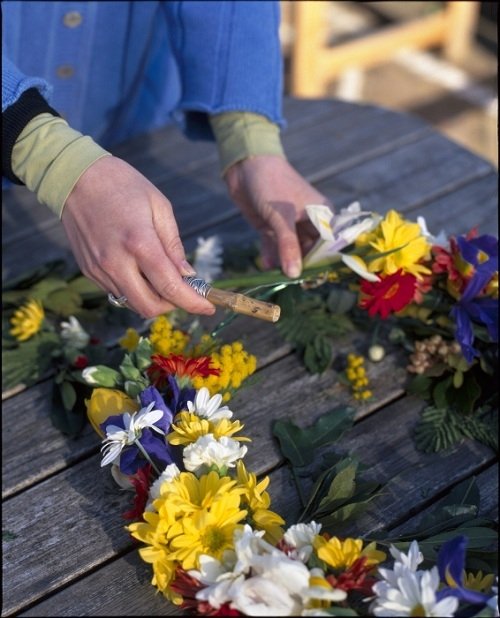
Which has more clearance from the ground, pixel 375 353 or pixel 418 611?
→ pixel 418 611

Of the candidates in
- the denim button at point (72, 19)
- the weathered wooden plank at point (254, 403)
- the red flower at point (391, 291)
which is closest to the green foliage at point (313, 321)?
the weathered wooden plank at point (254, 403)

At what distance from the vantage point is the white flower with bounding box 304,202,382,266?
108 cm

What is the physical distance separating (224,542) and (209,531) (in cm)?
2

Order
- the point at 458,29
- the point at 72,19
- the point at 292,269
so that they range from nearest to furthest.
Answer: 1. the point at 292,269
2. the point at 72,19
3. the point at 458,29

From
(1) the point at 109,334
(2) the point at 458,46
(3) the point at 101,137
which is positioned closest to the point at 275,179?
(1) the point at 109,334

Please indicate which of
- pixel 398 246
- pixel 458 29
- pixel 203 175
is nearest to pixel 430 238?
pixel 398 246

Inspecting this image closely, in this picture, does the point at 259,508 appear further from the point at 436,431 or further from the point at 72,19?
the point at 72,19

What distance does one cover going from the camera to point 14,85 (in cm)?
107

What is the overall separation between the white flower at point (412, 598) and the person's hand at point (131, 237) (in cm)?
37

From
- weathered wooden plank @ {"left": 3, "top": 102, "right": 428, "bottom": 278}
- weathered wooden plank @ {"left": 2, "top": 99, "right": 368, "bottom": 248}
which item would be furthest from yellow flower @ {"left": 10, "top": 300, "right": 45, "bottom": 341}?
A: weathered wooden plank @ {"left": 2, "top": 99, "right": 368, "bottom": 248}

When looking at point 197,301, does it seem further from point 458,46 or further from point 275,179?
point 458,46

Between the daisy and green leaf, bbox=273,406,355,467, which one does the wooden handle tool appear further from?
the daisy

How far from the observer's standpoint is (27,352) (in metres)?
1.20

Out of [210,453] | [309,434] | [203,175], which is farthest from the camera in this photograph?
[203,175]
